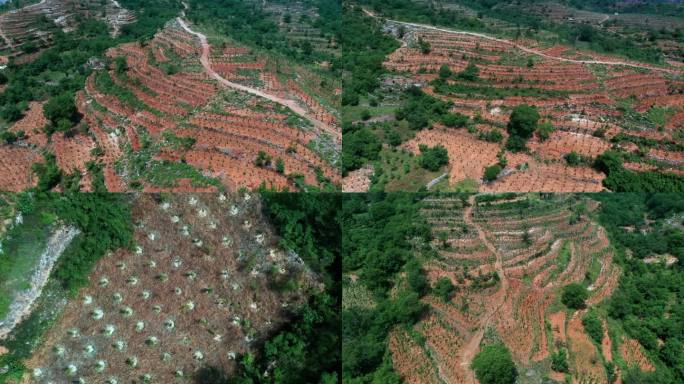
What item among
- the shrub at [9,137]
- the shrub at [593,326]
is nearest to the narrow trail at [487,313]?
the shrub at [593,326]

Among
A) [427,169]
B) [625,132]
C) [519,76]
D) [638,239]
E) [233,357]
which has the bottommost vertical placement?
[233,357]

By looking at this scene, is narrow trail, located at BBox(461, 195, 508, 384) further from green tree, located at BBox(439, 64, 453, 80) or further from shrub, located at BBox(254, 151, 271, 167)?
shrub, located at BBox(254, 151, 271, 167)

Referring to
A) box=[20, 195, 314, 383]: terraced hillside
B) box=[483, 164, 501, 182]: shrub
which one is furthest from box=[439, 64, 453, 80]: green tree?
box=[20, 195, 314, 383]: terraced hillside

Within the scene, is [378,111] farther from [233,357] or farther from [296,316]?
[233,357]

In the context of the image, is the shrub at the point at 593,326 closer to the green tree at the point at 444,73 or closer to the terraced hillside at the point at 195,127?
the terraced hillside at the point at 195,127

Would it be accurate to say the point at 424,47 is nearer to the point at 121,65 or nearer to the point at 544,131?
the point at 544,131

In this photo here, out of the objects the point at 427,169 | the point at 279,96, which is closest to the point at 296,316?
the point at 427,169
